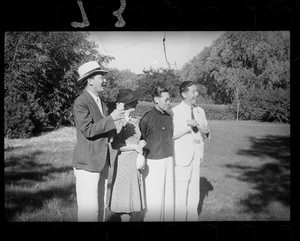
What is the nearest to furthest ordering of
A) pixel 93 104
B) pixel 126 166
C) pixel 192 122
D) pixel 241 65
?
pixel 93 104
pixel 126 166
pixel 192 122
pixel 241 65

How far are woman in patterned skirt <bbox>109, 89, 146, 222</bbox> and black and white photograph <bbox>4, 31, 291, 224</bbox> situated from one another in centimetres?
1

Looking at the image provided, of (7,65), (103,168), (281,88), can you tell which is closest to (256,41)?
(281,88)

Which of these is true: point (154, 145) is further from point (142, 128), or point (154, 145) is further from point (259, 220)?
point (259, 220)

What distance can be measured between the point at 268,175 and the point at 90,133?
2.54m

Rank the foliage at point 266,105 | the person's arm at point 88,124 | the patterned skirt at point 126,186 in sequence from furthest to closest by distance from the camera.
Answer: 1. the foliage at point 266,105
2. the patterned skirt at point 126,186
3. the person's arm at point 88,124

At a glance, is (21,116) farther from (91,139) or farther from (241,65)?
(241,65)

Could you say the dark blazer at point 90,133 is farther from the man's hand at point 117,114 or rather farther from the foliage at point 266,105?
the foliage at point 266,105

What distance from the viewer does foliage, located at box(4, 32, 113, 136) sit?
354 cm

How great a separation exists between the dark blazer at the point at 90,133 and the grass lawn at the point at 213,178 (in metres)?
0.84

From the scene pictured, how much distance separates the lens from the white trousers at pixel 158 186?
132 inches

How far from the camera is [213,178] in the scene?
4664 millimetres

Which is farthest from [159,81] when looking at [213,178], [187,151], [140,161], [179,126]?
[213,178]

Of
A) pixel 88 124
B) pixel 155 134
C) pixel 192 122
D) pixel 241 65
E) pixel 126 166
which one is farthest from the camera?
pixel 241 65

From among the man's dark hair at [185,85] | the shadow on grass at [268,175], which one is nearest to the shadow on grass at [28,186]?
the man's dark hair at [185,85]
